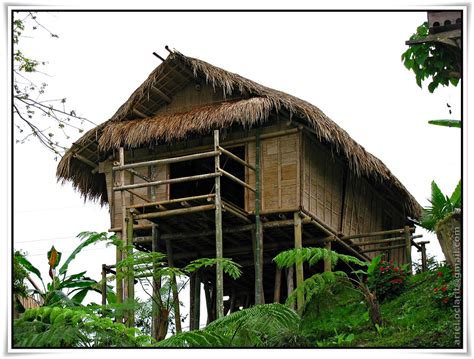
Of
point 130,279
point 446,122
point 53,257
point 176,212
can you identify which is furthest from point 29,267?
point 446,122

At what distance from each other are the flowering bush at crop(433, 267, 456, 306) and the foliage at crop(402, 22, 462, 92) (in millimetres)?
2860

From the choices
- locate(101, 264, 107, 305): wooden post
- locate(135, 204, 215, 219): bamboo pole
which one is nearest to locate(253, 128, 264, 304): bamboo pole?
locate(135, 204, 215, 219): bamboo pole

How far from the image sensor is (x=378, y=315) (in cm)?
1606

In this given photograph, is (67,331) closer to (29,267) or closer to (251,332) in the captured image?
(251,332)

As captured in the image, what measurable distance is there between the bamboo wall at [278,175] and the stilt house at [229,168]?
16 millimetres

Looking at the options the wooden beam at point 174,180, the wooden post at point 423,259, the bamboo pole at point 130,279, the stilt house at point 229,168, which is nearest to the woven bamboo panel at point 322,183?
the stilt house at point 229,168

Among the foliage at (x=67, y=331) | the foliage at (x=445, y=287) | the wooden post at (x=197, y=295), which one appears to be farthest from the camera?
the wooden post at (x=197, y=295)

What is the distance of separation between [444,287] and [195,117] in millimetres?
5555

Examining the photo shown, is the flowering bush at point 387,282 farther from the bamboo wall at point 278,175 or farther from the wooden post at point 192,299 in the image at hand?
the wooden post at point 192,299

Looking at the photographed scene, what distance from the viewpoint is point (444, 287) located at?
1623cm

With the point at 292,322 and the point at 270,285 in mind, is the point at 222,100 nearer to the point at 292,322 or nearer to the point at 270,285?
the point at 270,285

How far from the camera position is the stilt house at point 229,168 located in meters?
19.4
